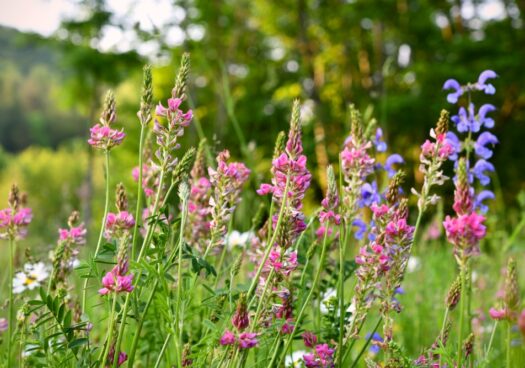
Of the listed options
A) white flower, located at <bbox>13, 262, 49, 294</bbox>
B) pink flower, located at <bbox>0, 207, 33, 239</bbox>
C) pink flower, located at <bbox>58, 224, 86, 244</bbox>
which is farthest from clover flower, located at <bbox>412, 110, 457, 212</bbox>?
white flower, located at <bbox>13, 262, 49, 294</bbox>

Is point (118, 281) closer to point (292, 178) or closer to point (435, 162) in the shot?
point (292, 178)

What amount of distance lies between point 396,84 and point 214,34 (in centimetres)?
611

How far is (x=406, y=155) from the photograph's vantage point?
17.7 m

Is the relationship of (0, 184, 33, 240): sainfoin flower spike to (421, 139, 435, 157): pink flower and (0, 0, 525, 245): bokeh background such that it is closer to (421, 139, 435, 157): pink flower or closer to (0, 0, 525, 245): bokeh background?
(421, 139, 435, 157): pink flower

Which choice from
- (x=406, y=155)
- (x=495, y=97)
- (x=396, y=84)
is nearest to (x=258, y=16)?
(x=396, y=84)

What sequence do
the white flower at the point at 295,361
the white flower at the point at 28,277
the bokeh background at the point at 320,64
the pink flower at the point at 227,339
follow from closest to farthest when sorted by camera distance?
the pink flower at the point at 227,339, the white flower at the point at 295,361, the white flower at the point at 28,277, the bokeh background at the point at 320,64

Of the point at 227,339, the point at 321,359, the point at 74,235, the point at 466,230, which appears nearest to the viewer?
the point at 466,230

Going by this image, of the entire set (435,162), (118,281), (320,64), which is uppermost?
(320,64)

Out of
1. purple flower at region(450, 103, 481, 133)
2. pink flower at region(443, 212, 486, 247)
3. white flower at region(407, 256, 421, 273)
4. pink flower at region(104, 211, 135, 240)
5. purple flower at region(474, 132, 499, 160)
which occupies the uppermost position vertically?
white flower at region(407, 256, 421, 273)

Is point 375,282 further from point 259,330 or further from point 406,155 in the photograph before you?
point 406,155

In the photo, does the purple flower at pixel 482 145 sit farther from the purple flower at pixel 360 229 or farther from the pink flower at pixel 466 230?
the pink flower at pixel 466 230

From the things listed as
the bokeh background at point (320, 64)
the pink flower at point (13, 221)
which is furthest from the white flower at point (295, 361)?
the bokeh background at point (320, 64)

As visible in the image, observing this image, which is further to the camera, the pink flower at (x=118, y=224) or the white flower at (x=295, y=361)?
the white flower at (x=295, y=361)

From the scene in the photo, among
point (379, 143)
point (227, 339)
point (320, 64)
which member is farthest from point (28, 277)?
point (320, 64)
